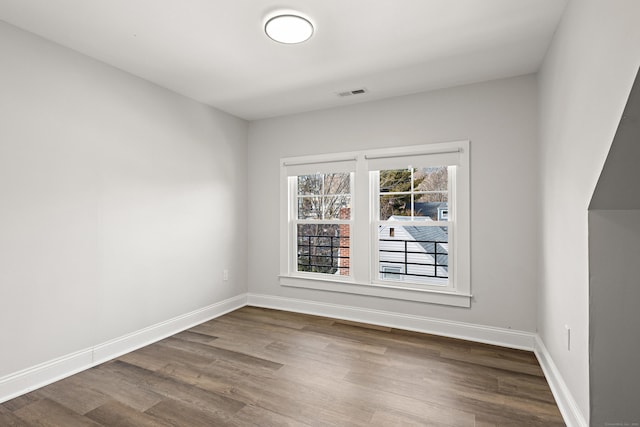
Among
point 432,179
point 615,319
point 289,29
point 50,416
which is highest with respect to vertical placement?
point 289,29

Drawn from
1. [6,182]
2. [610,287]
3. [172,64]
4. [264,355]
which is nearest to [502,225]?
[610,287]

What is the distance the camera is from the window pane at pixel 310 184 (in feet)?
14.0

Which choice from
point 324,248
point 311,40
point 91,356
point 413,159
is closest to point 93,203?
point 91,356

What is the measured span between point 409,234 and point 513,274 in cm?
105

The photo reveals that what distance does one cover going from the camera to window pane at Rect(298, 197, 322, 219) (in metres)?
4.26

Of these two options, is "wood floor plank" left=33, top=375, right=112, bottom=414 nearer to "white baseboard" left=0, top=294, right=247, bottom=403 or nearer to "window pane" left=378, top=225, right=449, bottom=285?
"white baseboard" left=0, top=294, right=247, bottom=403

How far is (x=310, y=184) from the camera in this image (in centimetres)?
433

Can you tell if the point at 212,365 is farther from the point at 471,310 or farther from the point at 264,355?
the point at 471,310

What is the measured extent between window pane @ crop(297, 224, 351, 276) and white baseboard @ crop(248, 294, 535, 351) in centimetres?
44

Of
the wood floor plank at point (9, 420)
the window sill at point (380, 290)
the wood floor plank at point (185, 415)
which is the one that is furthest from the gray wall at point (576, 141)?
the wood floor plank at point (9, 420)

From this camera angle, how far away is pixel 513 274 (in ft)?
10.3

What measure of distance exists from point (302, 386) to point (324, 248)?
200 centimetres

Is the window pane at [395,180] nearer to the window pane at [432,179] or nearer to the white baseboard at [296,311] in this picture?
the window pane at [432,179]

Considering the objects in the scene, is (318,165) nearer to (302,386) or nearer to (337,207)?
(337,207)
